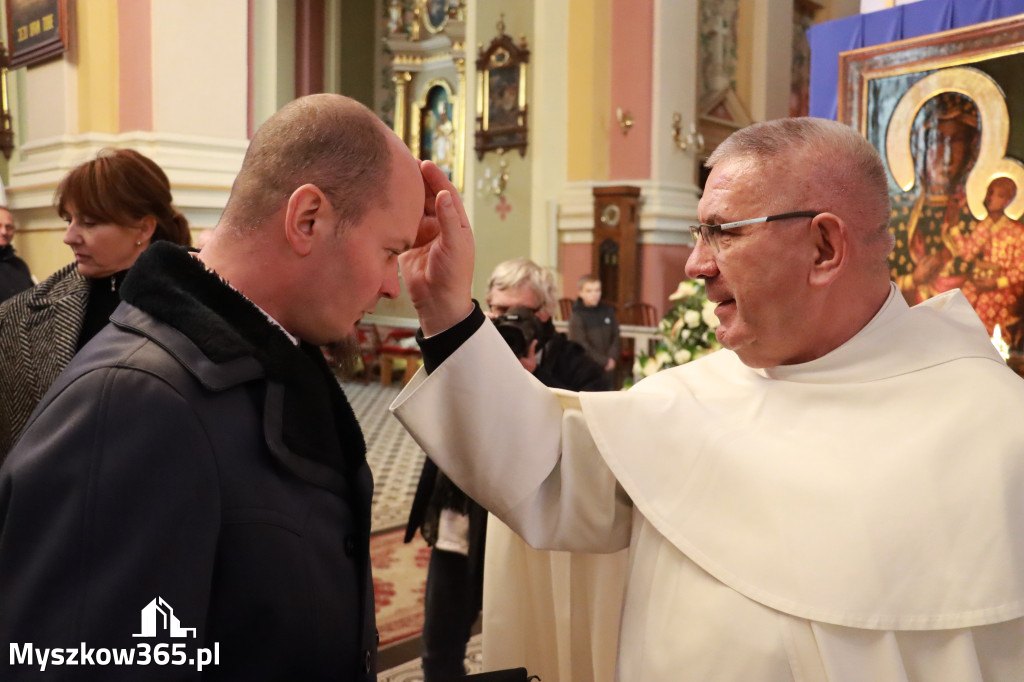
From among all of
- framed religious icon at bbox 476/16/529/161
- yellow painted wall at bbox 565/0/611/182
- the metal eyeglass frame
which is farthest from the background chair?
the metal eyeglass frame

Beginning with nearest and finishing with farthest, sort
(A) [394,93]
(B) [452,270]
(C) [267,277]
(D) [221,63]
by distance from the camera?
(C) [267,277] < (B) [452,270] < (D) [221,63] < (A) [394,93]

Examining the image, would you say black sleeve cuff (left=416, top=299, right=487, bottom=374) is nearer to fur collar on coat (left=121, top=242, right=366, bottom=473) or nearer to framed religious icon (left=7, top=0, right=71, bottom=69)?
fur collar on coat (left=121, top=242, right=366, bottom=473)

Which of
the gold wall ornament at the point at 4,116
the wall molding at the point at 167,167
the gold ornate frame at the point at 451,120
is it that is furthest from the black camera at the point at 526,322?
the gold ornate frame at the point at 451,120

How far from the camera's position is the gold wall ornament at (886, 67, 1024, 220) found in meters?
4.40

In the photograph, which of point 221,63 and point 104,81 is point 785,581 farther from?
point 104,81

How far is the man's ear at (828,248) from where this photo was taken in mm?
1562

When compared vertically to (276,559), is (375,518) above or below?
below

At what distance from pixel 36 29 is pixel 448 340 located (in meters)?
6.90

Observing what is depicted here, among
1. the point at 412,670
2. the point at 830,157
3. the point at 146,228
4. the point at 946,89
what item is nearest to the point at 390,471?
the point at 412,670

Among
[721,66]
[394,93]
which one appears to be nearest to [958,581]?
[721,66]

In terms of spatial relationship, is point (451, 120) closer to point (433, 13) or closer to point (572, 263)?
point (433, 13)

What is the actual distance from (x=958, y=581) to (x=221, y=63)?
6213mm

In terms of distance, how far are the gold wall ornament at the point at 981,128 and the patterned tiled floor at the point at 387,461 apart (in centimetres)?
319

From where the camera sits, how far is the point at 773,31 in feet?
46.0
